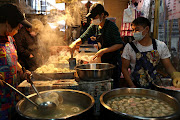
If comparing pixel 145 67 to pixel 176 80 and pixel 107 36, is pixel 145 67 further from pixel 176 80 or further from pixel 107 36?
pixel 107 36

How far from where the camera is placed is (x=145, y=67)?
8.72 ft

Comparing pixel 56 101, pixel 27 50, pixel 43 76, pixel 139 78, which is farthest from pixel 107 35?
pixel 27 50

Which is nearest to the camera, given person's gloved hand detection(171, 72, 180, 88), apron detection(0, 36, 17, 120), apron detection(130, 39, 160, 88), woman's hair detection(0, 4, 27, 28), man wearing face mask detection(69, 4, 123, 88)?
woman's hair detection(0, 4, 27, 28)

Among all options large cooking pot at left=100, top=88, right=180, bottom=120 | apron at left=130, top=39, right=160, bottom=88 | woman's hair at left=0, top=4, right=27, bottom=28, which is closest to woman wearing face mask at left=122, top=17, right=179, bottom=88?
apron at left=130, top=39, right=160, bottom=88

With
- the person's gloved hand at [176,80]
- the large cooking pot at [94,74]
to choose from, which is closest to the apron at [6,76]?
the large cooking pot at [94,74]

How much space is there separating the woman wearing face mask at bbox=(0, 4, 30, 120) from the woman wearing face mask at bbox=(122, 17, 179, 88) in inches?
76.1

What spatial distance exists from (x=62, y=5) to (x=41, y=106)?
615 cm

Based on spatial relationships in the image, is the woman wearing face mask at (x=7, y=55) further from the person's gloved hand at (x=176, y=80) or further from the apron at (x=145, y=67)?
the person's gloved hand at (x=176, y=80)

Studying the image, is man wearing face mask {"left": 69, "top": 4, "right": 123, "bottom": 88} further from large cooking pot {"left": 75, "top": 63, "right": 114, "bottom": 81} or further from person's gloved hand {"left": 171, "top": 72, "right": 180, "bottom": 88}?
person's gloved hand {"left": 171, "top": 72, "right": 180, "bottom": 88}

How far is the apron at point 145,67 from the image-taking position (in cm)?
262

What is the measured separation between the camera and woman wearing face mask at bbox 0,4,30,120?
1.77 metres

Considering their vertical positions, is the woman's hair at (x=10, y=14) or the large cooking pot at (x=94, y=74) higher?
the woman's hair at (x=10, y=14)

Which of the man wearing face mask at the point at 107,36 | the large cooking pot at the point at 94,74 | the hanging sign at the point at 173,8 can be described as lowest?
the large cooking pot at the point at 94,74

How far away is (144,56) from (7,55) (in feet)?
7.43
